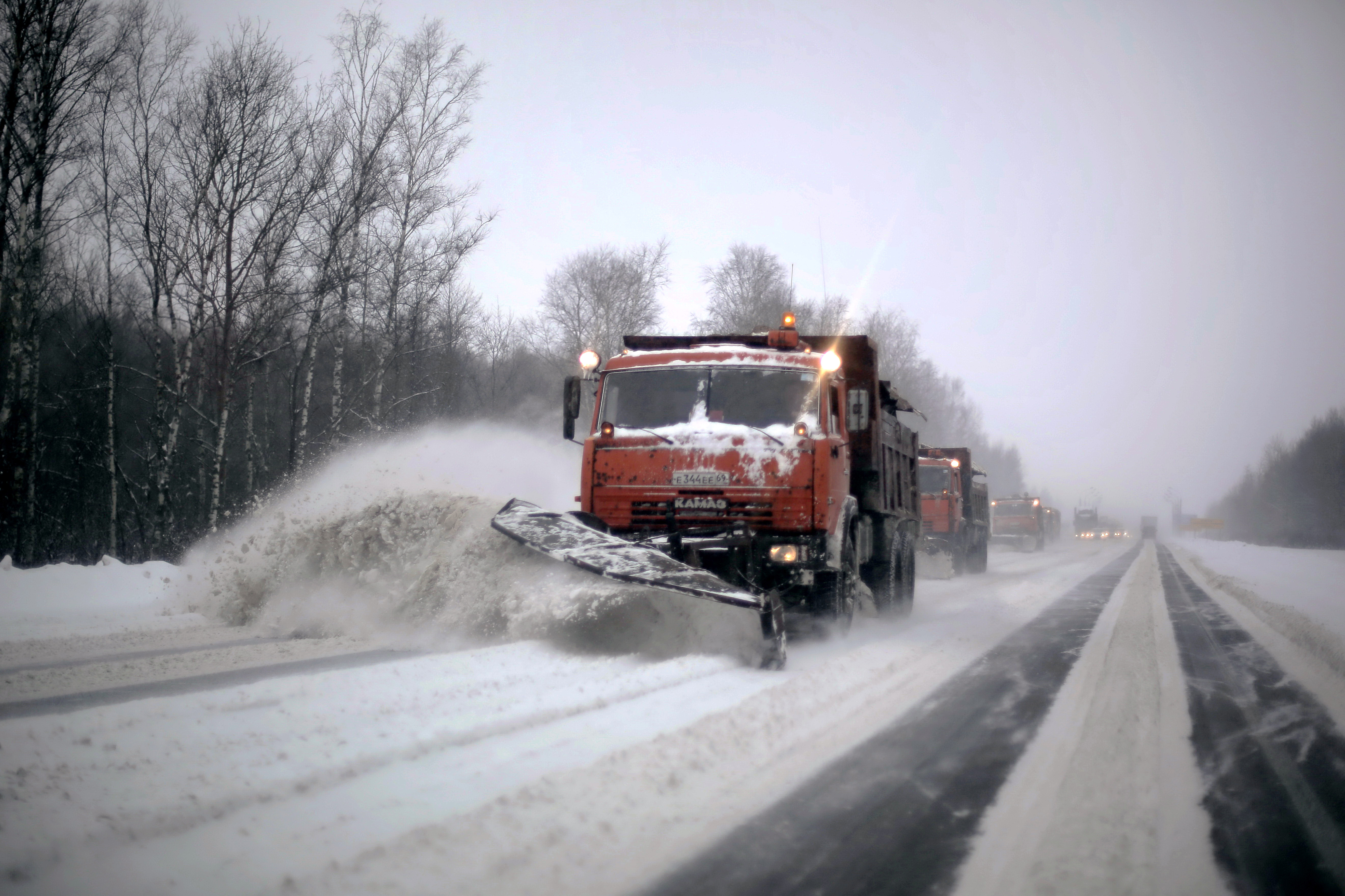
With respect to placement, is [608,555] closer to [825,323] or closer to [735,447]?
[735,447]

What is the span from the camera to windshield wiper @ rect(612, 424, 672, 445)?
733 cm

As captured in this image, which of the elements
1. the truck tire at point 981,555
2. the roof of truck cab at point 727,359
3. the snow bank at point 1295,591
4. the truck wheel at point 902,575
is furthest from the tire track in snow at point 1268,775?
the truck tire at point 981,555

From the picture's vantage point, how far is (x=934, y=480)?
20484 millimetres

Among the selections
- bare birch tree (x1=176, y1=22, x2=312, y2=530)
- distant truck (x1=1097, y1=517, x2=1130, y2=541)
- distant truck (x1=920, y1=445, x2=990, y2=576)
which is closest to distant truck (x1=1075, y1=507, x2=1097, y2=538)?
distant truck (x1=1097, y1=517, x2=1130, y2=541)

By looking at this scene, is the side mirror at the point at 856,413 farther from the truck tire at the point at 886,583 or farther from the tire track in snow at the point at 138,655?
the tire track in snow at the point at 138,655

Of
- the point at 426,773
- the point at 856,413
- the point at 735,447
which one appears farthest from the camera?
the point at 856,413

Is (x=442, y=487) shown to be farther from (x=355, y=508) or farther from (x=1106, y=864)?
(x=1106, y=864)

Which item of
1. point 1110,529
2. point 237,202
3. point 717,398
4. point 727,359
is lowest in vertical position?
point 1110,529

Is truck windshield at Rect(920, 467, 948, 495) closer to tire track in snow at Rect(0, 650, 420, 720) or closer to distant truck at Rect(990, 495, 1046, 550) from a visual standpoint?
→ tire track in snow at Rect(0, 650, 420, 720)

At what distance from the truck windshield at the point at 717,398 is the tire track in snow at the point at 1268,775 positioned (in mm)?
3727

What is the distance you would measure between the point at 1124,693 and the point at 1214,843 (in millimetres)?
2766

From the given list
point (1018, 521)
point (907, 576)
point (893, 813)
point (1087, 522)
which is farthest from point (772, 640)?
point (1087, 522)

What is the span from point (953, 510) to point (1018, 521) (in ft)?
72.9

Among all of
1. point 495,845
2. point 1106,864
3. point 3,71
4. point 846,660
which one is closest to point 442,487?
point 846,660
